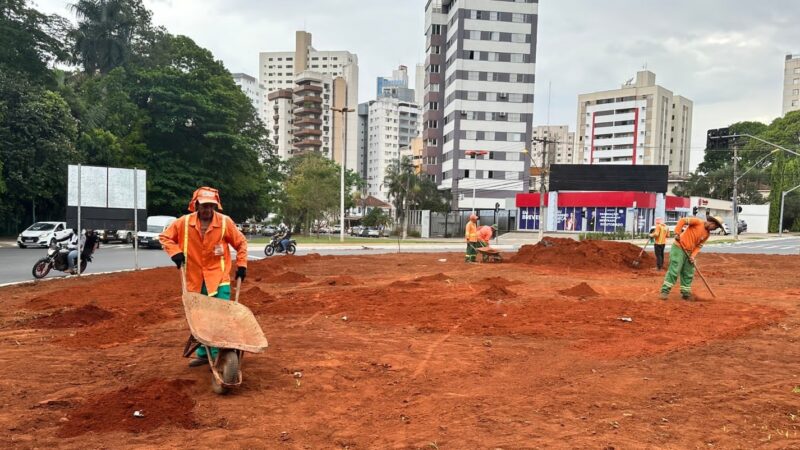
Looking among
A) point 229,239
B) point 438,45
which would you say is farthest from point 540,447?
point 438,45

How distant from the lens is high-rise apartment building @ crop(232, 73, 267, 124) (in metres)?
122

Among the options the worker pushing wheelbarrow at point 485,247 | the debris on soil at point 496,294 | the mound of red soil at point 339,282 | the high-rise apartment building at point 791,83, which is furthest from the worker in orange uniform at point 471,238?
the high-rise apartment building at point 791,83

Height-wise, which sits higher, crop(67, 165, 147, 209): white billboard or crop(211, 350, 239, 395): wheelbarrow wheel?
crop(67, 165, 147, 209): white billboard

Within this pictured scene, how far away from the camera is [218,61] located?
4234 centimetres

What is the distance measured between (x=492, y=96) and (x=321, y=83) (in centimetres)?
5292

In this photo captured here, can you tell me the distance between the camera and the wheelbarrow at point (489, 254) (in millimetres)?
17922

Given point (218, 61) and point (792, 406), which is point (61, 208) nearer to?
point (218, 61)

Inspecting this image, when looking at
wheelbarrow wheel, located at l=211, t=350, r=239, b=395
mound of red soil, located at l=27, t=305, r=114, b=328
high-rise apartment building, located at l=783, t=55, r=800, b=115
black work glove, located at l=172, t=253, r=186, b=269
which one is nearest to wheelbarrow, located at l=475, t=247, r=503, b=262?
mound of red soil, located at l=27, t=305, r=114, b=328

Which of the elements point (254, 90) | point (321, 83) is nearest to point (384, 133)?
point (321, 83)

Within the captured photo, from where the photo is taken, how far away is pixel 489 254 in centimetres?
1822

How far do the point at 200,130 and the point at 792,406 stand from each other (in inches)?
1482

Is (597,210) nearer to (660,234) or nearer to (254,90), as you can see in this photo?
(660,234)

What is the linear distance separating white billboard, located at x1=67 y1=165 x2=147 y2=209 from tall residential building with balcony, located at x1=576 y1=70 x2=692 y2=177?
100480 mm

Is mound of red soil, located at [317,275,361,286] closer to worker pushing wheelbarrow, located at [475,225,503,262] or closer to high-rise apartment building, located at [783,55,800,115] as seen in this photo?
worker pushing wheelbarrow, located at [475,225,503,262]
